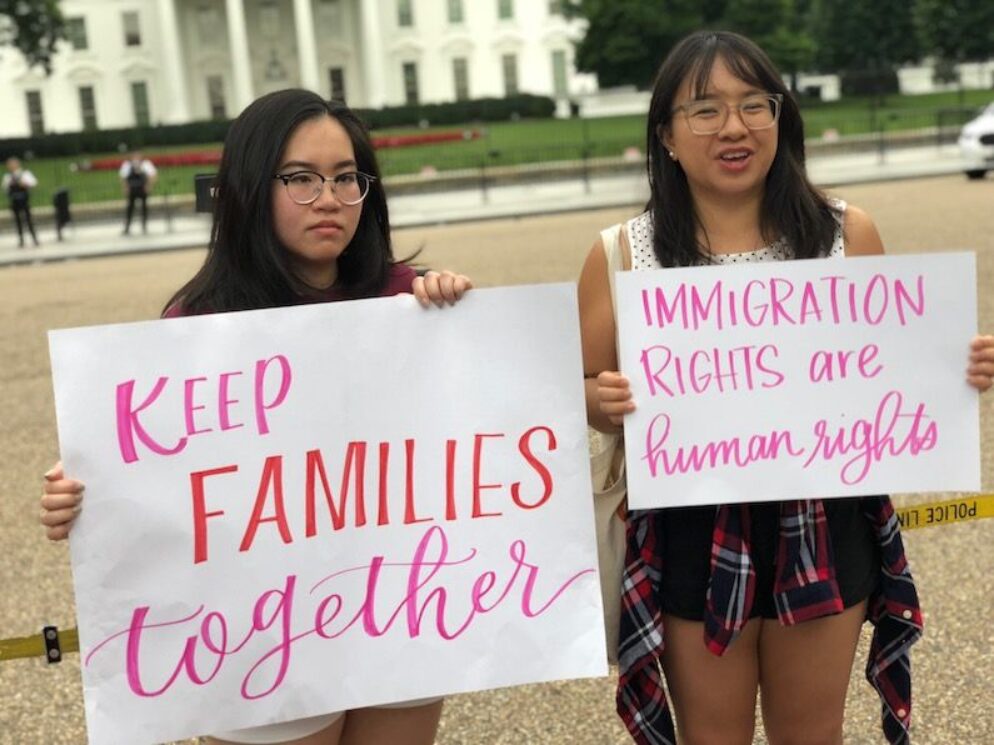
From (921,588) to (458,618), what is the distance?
3.18m

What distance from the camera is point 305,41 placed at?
78500 millimetres

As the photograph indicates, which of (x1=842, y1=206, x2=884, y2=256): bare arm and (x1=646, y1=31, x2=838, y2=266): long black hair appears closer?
(x1=646, y1=31, x2=838, y2=266): long black hair

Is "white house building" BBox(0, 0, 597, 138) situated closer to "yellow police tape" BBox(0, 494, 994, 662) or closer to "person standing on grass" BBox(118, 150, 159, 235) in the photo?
"person standing on grass" BBox(118, 150, 159, 235)

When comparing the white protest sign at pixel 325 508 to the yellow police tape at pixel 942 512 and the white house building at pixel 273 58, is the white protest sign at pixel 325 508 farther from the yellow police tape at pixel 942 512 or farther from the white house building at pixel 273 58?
the white house building at pixel 273 58

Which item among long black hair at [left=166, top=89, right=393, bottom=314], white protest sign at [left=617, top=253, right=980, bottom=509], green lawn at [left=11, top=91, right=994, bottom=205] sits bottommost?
white protest sign at [left=617, top=253, right=980, bottom=509]

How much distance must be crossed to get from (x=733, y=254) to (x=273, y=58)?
82936 millimetres

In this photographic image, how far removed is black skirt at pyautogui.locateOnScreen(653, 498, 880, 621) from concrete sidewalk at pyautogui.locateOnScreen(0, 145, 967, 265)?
1844cm

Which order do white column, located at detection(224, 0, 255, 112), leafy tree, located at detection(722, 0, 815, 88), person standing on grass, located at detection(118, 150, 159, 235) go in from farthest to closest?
1. white column, located at detection(224, 0, 255, 112)
2. leafy tree, located at detection(722, 0, 815, 88)
3. person standing on grass, located at detection(118, 150, 159, 235)

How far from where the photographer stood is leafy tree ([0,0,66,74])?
173ft

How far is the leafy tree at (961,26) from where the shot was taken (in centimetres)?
5722

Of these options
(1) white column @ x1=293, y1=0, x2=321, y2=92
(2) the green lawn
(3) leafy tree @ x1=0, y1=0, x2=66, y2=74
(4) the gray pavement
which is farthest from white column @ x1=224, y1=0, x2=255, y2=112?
(4) the gray pavement

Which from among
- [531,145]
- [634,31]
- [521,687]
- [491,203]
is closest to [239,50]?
[634,31]

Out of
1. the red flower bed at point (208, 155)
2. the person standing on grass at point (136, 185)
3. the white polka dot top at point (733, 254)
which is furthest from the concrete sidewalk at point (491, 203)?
the white polka dot top at point (733, 254)

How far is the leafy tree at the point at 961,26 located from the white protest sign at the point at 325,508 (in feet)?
201
